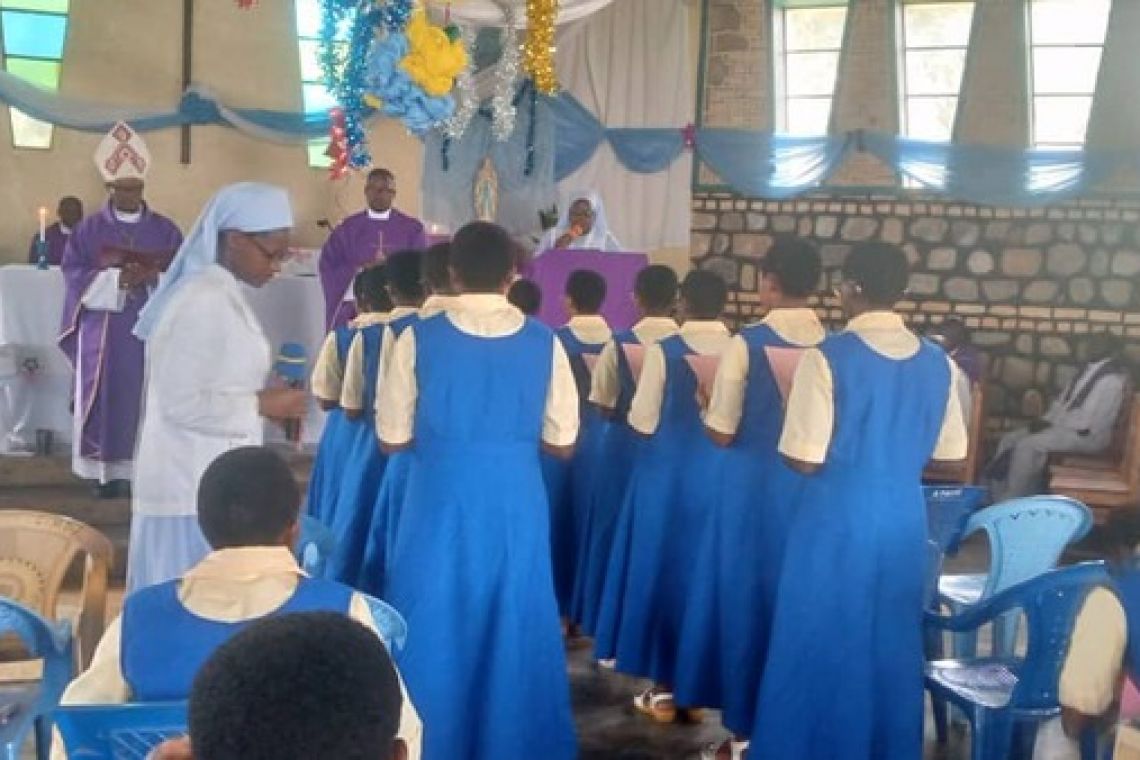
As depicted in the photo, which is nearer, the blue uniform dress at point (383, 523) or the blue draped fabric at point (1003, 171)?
the blue uniform dress at point (383, 523)

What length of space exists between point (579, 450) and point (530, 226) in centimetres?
441

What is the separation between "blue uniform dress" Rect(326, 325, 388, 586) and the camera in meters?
4.39

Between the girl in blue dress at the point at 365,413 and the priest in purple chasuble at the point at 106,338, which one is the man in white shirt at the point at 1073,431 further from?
the priest in purple chasuble at the point at 106,338

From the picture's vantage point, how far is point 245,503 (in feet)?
6.60

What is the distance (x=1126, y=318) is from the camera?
9.05m

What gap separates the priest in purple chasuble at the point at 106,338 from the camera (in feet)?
20.0

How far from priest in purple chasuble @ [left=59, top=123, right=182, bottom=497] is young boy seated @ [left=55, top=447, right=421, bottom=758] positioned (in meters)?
4.27

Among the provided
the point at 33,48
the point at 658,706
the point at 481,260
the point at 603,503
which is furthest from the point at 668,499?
the point at 33,48

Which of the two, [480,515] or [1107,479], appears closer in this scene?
[480,515]

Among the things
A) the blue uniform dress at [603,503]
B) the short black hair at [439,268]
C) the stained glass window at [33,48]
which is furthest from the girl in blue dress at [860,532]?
the stained glass window at [33,48]

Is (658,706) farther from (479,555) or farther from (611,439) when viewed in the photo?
(479,555)

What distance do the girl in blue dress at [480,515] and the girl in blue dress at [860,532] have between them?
63 centimetres

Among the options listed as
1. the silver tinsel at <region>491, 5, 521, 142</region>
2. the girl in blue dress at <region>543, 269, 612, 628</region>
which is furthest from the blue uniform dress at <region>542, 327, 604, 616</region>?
the silver tinsel at <region>491, 5, 521, 142</region>

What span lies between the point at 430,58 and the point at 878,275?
272 cm
